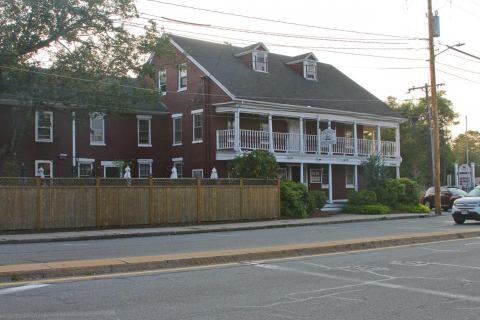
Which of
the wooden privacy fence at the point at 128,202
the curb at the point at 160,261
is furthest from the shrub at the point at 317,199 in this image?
the curb at the point at 160,261

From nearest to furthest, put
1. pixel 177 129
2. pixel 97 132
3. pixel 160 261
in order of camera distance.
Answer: pixel 160 261 → pixel 97 132 → pixel 177 129

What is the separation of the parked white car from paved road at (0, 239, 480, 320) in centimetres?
1215

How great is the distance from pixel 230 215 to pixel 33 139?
38.6ft

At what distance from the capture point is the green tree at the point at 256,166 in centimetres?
2744

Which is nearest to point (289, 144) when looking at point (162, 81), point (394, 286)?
point (162, 81)

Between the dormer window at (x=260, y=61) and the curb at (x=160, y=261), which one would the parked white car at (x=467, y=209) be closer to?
the curb at (x=160, y=261)

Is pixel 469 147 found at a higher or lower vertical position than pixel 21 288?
higher

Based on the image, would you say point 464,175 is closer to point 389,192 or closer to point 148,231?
point 389,192

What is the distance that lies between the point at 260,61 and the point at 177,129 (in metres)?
6.79

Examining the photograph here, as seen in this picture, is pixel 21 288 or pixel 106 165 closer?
pixel 21 288

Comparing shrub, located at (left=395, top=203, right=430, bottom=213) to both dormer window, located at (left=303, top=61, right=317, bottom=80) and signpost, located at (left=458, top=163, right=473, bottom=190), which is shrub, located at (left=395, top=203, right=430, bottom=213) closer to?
dormer window, located at (left=303, top=61, right=317, bottom=80)

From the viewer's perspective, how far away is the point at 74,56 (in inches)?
931

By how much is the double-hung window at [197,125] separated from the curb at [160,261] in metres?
19.2

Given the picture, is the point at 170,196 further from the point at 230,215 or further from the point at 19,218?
the point at 19,218
